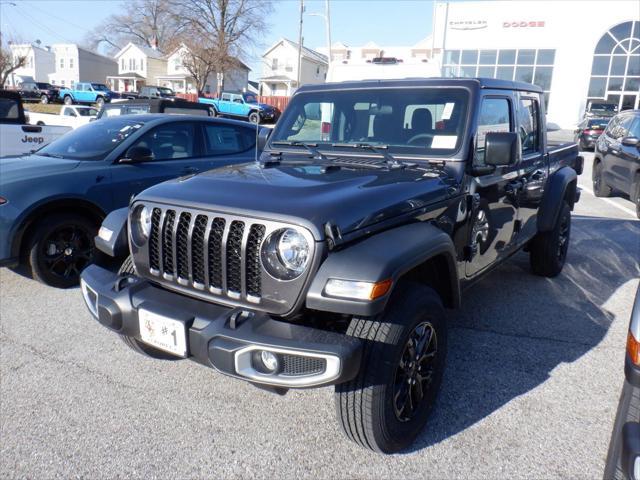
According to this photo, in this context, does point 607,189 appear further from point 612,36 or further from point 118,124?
point 612,36

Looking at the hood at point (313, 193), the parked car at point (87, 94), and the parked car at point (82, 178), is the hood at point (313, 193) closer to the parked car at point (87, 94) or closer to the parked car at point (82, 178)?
the parked car at point (82, 178)

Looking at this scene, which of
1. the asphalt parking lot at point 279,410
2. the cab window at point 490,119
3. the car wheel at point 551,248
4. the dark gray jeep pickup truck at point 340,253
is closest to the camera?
the dark gray jeep pickup truck at point 340,253

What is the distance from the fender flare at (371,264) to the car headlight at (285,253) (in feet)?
0.40

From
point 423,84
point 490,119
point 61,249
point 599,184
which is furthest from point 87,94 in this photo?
point 490,119

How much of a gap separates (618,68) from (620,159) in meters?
26.9

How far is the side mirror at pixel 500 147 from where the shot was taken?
3.07 meters

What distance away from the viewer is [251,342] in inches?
85.7

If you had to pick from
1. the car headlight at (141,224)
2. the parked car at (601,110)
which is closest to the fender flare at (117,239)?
the car headlight at (141,224)

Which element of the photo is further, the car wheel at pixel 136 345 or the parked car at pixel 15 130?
the parked car at pixel 15 130

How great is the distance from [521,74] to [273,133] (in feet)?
107

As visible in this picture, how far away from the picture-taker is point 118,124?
5812mm

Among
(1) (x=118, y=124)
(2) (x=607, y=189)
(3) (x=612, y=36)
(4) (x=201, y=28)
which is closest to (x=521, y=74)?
(3) (x=612, y=36)

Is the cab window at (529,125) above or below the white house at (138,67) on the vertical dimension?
below

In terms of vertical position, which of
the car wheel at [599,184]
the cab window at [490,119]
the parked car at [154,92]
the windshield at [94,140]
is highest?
the parked car at [154,92]
